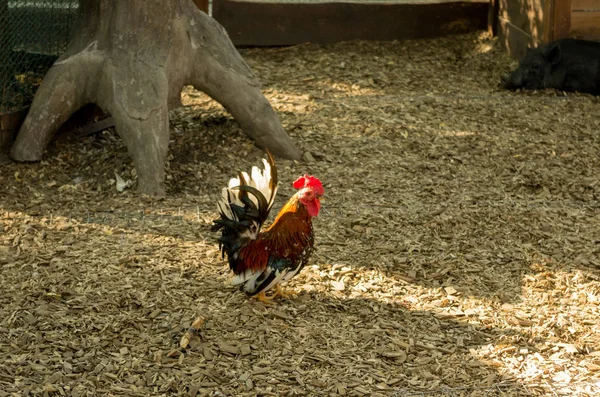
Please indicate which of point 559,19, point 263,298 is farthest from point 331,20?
point 263,298

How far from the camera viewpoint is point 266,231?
440 cm

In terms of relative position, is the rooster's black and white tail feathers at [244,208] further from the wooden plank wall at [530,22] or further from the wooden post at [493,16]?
the wooden post at [493,16]

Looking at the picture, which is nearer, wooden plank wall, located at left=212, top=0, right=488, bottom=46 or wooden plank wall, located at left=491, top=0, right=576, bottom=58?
wooden plank wall, located at left=491, top=0, right=576, bottom=58

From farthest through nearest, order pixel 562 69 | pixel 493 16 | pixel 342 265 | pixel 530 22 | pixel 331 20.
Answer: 1. pixel 493 16
2. pixel 331 20
3. pixel 530 22
4. pixel 562 69
5. pixel 342 265

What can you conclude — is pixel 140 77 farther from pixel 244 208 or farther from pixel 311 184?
pixel 311 184

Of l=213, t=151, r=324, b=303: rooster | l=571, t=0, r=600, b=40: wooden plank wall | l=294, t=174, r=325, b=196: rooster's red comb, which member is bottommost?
l=571, t=0, r=600, b=40: wooden plank wall

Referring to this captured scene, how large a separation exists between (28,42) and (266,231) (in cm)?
320

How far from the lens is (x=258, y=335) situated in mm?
4137

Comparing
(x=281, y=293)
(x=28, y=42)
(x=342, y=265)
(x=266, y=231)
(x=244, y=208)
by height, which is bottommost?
(x=342, y=265)

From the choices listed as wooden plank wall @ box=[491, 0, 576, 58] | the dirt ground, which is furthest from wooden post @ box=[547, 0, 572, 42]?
the dirt ground

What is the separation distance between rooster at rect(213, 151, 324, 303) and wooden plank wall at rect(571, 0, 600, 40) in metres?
5.80

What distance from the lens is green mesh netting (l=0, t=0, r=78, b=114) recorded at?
6.28 metres

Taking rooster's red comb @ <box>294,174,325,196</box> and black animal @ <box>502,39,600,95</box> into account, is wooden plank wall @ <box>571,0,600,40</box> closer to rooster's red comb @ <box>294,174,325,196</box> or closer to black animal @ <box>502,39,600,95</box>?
black animal @ <box>502,39,600,95</box>

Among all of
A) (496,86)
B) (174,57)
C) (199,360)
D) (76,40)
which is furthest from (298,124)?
(199,360)
